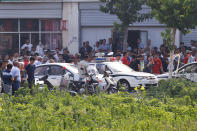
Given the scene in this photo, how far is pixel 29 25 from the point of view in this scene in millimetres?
32188

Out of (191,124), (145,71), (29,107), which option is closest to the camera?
(191,124)

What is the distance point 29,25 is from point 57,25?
5.81ft

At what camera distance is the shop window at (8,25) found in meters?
32.1

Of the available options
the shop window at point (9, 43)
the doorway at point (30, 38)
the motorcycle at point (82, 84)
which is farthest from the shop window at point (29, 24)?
the motorcycle at point (82, 84)

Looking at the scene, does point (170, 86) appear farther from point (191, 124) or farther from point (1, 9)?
point (1, 9)

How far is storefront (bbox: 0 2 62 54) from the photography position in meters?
31.9

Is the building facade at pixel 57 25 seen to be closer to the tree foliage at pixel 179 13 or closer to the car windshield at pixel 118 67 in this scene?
the car windshield at pixel 118 67

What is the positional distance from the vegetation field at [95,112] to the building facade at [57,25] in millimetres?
17823

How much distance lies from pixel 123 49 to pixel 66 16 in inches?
208

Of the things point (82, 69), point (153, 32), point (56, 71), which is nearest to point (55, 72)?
point (56, 71)

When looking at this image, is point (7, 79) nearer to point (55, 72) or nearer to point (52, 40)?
point (55, 72)

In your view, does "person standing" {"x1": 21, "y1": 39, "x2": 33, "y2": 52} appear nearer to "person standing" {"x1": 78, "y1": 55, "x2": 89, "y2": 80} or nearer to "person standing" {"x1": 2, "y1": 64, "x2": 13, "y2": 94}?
"person standing" {"x1": 78, "y1": 55, "x2": 89, "y2": 80}

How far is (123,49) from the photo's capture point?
28.5 m

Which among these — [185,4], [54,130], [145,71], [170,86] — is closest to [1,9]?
[145,71]
